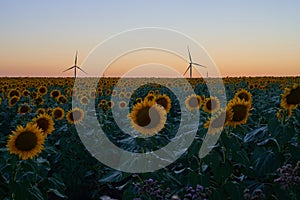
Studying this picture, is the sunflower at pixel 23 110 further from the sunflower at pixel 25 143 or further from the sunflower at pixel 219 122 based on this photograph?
the sunflower at pixel 219 122

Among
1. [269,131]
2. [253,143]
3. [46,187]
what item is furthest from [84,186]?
[269,131]

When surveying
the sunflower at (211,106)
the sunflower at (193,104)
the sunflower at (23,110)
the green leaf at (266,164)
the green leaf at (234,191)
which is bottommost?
the green leaf at (234,191)

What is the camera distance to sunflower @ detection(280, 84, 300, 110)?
436 cm

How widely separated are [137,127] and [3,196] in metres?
1.38

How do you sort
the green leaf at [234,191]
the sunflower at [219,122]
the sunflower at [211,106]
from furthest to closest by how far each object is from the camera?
the sunflower at [211,106] < the sunflower at [219,122] < the green leaf at [234,191]

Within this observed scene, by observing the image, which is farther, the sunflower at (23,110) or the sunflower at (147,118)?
the sunflower at (23,110)

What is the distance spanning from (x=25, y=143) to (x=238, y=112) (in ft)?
6.84

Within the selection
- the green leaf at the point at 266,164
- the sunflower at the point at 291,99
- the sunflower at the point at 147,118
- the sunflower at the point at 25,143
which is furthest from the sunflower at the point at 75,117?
the green leaf at the point at 266,164

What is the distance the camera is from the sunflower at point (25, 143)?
168 inches

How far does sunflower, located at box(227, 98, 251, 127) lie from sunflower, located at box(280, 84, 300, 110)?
361 millimetres

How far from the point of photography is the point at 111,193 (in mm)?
6617

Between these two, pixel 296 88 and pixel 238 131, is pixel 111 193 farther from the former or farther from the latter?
pixel 296 88

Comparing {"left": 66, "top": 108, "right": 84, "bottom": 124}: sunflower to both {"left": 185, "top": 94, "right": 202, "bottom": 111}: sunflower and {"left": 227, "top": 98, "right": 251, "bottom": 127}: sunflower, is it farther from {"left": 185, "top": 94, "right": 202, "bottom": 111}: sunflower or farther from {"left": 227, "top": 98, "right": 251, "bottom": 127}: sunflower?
{"left": 227, "top": 98, "right": 251, "bottom": 127}: sunflower

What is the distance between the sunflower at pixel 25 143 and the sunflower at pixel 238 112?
1865 mm
